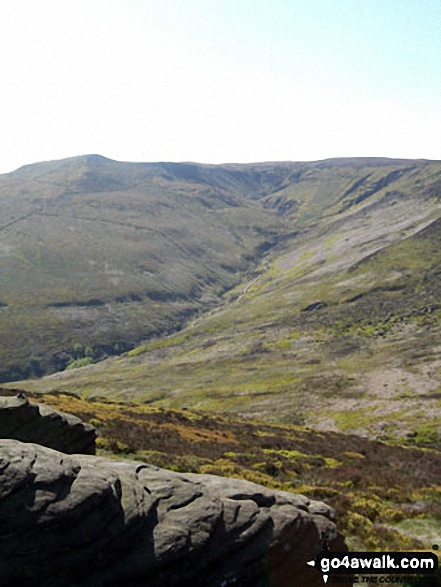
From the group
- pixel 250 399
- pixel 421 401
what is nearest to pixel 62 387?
pixel 250 399

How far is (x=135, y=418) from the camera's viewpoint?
54.6 m

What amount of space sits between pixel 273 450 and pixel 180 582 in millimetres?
32080

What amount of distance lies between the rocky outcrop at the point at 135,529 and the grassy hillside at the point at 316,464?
641 cm

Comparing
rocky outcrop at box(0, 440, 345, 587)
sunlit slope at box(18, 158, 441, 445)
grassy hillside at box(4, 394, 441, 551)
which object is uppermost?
rocky outcrop at box(0, 440, 345, 587)

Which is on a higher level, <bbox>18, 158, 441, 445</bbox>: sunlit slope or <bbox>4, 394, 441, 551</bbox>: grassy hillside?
<bbox>4, 394, 441, 551</bbox>: grassy hillside

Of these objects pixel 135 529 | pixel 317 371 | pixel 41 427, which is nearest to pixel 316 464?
pixel 41 427

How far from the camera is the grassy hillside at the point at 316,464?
24.8 meters

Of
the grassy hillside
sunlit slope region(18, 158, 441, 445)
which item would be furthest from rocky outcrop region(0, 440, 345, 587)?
sunlit slope region(18, 158, 441, 445)

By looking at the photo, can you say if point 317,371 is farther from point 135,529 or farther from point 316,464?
point 135,529

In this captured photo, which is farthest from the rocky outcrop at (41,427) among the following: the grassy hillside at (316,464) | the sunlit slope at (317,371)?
the sunlit slope at (317,371)

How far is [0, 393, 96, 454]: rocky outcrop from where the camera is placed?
22031 mm

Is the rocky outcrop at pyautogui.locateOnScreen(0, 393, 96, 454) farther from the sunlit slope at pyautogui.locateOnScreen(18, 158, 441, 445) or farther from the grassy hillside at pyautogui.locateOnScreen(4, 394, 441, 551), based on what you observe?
the sunlit slope at pyautogui.locateOnScreen(18, 158, 441, 445)

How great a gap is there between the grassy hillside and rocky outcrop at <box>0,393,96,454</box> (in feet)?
25.0

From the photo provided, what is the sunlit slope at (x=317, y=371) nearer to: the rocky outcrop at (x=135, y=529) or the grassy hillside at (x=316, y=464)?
the grassy hillside at (x=316, y=464)
